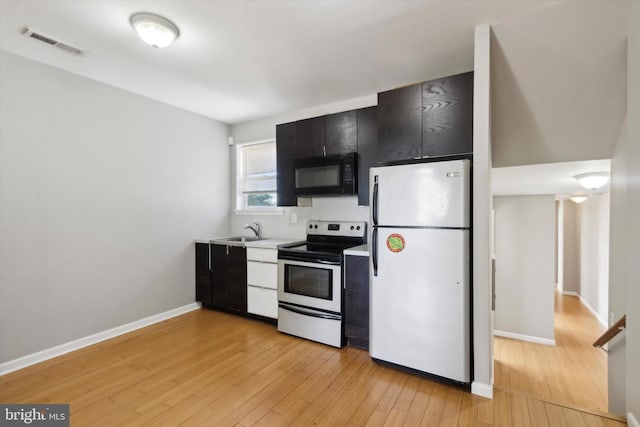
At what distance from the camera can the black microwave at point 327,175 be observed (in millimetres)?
3104

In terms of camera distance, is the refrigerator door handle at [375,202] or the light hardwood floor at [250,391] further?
the refrigerator door handle at [375,202]

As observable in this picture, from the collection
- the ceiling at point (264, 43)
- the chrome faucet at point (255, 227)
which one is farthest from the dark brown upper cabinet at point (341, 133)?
the chrome faucet at point (255, 227)

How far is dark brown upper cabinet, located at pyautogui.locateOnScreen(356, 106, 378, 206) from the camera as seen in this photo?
3.03 m

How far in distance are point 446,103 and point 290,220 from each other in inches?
93.0

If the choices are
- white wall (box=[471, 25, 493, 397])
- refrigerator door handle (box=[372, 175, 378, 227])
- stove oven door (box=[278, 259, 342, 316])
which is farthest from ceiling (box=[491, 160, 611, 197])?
stove oven door (box=[278, 259, 342, 316])

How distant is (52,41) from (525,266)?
647 cm

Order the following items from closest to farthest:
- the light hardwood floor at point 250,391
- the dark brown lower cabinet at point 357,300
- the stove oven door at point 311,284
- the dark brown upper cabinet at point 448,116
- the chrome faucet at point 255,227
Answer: the light hardwood floor at point 250,391, the dark brown upper cabinet at point 448,116, the dark brown lower cabinet at point 357,300, the stove oven door at point 311,284, the chrome faucet at point 255,227

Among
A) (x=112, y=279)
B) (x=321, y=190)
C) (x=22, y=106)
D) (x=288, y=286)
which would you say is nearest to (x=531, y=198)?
(x=321, y=190)

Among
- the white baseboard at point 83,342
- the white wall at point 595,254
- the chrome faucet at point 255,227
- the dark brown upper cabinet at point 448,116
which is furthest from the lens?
the white wall at point 595,254

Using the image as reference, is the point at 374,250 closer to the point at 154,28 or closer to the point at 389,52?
the point at 389,52

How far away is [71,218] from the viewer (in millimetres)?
2855

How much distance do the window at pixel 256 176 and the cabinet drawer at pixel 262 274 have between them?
3.15 ft

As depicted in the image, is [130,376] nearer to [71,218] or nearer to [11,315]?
[11,315]

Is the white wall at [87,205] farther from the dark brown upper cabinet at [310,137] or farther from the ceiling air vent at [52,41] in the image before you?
the dark brown upper cabinet at [310,137]
